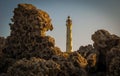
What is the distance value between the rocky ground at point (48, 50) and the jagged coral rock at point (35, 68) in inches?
5.7

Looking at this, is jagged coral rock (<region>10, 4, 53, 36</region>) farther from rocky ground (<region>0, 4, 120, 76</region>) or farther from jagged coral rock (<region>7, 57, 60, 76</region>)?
jagged coral rock (<region>7, 57, 60, 76</region>)

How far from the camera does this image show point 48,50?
22.3 feet

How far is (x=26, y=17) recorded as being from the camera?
7.29 m

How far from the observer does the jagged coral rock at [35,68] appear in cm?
586

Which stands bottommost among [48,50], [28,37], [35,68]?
[35,68]

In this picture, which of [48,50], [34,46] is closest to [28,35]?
[34,46]

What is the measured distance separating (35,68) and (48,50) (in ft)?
3.32

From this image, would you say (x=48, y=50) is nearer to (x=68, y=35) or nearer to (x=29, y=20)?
(x=29, y=20)

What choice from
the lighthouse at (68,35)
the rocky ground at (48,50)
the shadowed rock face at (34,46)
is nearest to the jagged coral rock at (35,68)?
the shadowed rock face at (34,46)

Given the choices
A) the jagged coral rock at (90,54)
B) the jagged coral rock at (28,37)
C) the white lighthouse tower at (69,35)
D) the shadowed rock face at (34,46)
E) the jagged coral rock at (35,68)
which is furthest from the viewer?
the white lighthouse tower at (69,35)

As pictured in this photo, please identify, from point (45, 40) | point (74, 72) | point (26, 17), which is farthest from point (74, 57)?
point (26, 17)

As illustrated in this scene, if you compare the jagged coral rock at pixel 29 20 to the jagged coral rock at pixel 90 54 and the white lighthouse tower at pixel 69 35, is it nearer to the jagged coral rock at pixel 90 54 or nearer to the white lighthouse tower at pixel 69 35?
the jagged coral rock at pixel 90 54

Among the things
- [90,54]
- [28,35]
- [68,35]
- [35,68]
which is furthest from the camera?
[68,35]

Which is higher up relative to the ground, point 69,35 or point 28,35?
point 69,35
